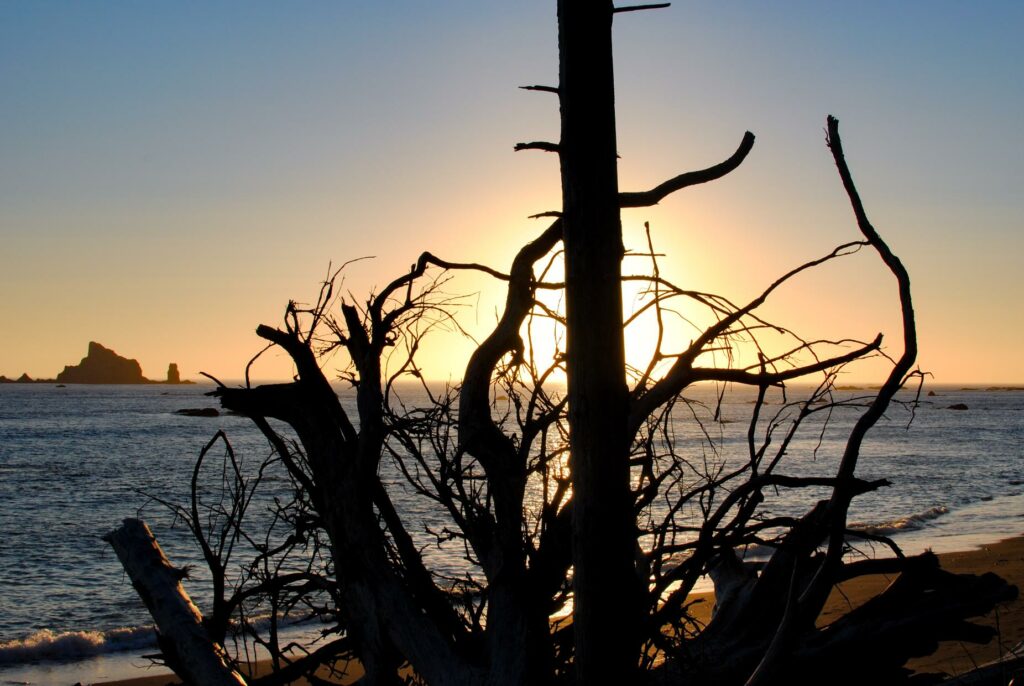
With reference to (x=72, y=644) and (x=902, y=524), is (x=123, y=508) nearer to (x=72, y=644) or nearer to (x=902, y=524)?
(x=72, y=644)

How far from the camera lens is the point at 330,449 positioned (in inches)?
154

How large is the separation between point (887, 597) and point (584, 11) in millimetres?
3595

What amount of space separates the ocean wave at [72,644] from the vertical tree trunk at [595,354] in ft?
35.2

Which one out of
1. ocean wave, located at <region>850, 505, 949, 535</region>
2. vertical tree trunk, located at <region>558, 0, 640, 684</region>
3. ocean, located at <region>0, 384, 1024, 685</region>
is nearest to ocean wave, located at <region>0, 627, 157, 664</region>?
ocean, located at <region>0, 384, 1024, 685</region>

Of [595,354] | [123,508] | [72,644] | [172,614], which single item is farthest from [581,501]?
[123,508]

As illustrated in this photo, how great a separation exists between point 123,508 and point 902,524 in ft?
72.5

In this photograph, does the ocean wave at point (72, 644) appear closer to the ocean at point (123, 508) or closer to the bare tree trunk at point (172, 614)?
the ocean at point (123, 508)

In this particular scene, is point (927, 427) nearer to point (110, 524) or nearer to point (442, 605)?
point (110, 524)

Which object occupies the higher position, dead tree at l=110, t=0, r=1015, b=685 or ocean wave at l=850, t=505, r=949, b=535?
dead tree at l=110, t=0, r=1015, b=685

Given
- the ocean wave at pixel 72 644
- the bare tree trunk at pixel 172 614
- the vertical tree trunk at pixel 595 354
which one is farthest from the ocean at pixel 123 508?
the bare tree trunk at pixel 172 614

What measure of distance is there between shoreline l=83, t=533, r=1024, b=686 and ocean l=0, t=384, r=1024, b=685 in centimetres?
78

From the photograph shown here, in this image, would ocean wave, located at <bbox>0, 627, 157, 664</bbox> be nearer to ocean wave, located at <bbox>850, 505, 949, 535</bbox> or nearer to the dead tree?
the dead tree

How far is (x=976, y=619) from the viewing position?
1018cm

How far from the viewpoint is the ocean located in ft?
38.7
